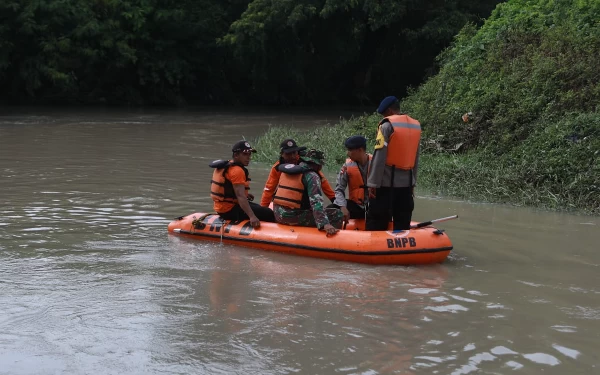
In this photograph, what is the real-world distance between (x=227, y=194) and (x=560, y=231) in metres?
3.34

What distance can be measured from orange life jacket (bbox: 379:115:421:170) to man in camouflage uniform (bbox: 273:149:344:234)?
0.70 metres

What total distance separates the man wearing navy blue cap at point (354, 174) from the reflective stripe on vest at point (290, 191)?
0.32 metres

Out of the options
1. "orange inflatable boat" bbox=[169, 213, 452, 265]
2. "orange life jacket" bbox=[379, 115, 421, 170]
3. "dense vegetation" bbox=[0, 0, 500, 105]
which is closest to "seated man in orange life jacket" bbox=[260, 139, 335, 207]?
"orange inflatable boat" bbox=[169, 213, 452, 265]

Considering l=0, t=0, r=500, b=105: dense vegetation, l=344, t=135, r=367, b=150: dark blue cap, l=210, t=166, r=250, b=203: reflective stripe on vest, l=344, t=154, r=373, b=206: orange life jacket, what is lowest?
l=210, t=166, r=250, b=203: reflective stripe on vest

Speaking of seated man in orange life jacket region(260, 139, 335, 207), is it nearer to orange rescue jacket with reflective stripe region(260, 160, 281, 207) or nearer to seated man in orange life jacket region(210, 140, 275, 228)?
orange rescue jacket with reflective stripe region(260, 160, 281, 207)

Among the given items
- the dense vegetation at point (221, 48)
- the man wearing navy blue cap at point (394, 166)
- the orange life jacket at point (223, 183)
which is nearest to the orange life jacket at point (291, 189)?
the orange life jacket at point (223, 183)

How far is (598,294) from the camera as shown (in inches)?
239

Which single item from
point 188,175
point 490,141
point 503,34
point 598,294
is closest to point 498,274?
point 598,294

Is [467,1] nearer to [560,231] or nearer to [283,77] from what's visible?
[283,77]

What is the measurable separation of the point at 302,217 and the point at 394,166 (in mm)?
1061

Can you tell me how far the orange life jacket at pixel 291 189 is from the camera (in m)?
7.22

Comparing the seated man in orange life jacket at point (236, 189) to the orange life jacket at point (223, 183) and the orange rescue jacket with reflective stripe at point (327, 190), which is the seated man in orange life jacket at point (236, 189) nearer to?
the orange life jacket at point (223, 183)

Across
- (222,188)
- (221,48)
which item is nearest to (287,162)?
(222,188)

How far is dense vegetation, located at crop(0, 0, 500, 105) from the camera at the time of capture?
80.7 ft
